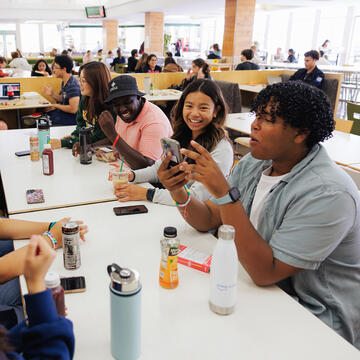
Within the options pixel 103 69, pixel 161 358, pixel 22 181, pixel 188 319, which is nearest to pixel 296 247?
pixel 188 319

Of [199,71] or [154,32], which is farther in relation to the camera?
[154,32]

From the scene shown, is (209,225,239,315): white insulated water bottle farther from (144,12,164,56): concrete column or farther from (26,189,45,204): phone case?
(144,12,164,56): concrete column

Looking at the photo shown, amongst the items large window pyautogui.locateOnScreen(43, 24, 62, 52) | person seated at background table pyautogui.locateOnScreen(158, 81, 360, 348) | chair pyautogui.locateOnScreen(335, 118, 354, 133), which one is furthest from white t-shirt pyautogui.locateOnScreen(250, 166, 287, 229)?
large window pyautogui.locateOnScreen(43, 24, 62, 52)

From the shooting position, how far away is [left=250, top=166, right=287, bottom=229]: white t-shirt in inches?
52.5

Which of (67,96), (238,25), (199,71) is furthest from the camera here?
(238,25)

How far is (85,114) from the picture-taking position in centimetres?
294

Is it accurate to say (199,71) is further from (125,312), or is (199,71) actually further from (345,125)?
(125,312)

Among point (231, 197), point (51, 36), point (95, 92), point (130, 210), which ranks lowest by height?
point (130, 210)

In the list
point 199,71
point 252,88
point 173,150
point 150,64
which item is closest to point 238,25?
point 150,64

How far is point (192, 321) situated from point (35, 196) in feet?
3.53

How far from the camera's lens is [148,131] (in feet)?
7.84

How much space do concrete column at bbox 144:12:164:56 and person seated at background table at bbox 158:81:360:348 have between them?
43.4ft

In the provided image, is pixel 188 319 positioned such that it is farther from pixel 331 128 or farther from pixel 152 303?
pixel 331 128

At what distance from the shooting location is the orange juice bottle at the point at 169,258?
106cm
